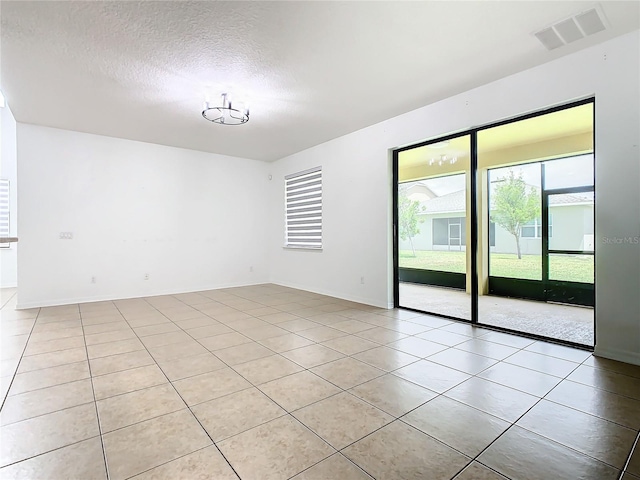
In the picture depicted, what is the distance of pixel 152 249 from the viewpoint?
6199 millimetres

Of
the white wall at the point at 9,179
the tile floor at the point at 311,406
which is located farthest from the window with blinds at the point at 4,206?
the tile floor at the point at 311,406

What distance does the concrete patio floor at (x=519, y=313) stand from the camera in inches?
149

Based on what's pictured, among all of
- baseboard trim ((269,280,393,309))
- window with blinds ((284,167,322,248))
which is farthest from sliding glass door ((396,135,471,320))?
window with blinds ((284,167,322,248))

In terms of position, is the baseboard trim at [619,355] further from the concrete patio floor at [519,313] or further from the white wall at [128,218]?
the white wall at [128,218]

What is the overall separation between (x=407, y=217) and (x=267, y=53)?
11.3ft

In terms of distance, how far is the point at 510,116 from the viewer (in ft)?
11.8

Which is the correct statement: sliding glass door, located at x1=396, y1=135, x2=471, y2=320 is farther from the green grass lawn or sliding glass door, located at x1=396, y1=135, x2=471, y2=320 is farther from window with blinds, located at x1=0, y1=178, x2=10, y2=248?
window with blinds, located at x1=0, y1=178, x2=10, y2=248

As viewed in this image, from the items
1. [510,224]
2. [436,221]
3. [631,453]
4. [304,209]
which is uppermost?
[304,209]

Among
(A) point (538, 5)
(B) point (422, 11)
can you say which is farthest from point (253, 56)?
(A) point (538, 5)

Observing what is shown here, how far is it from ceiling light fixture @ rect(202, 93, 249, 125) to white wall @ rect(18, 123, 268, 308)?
7.86ft

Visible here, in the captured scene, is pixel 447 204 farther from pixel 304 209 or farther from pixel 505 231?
pixel 304 209

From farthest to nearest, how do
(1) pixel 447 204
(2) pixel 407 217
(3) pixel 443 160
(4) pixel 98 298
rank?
(1) pixel 447 204, (3) pixel 443 160, (4) pixel 98 298, (2) pixel 407 217

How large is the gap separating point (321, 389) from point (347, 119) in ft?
12.6

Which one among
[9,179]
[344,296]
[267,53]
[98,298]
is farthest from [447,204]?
[9,179]
